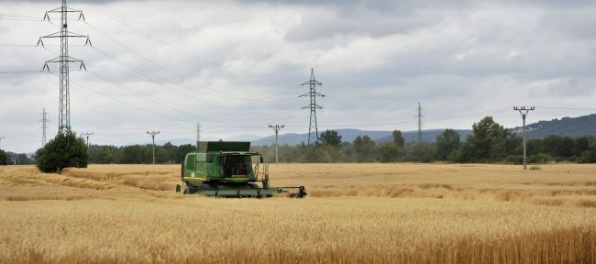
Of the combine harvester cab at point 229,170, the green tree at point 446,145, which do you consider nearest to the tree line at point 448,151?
the green tree at point 446,145

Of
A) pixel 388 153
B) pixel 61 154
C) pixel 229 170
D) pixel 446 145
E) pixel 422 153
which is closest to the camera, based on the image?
pixel 229 170

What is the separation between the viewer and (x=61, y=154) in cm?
9900

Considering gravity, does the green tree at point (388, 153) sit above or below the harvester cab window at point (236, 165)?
above

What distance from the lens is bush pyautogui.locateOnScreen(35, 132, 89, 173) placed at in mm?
98812

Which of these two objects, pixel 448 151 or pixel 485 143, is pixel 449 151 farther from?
pixel 485 143

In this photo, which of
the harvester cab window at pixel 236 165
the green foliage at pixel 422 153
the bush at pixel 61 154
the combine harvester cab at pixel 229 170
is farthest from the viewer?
the green foliage at pixel 422 153

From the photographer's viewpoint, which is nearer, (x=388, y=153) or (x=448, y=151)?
(x=448, y=151)

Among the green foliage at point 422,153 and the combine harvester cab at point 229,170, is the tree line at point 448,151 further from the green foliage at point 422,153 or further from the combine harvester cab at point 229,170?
the combine harvester cab at point 229,170

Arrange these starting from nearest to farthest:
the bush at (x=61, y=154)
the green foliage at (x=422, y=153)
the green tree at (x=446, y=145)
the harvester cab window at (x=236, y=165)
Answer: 1. the harvester cab window at (x=236, y=165)
2. the bush at (x=61, y=154)
3. the green foliage at (x=422, y=153)
4. the green tree at (x=446, y=145)

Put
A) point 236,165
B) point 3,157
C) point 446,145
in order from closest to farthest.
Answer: point 236,165, point 3,157, point 446,145

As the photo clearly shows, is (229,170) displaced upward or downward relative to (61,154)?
downward

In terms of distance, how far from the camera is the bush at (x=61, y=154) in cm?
9881

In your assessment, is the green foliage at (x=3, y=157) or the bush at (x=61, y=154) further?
the green foliage at (x=3, y=157)

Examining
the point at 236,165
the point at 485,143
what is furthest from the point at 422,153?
the point at 236,165
